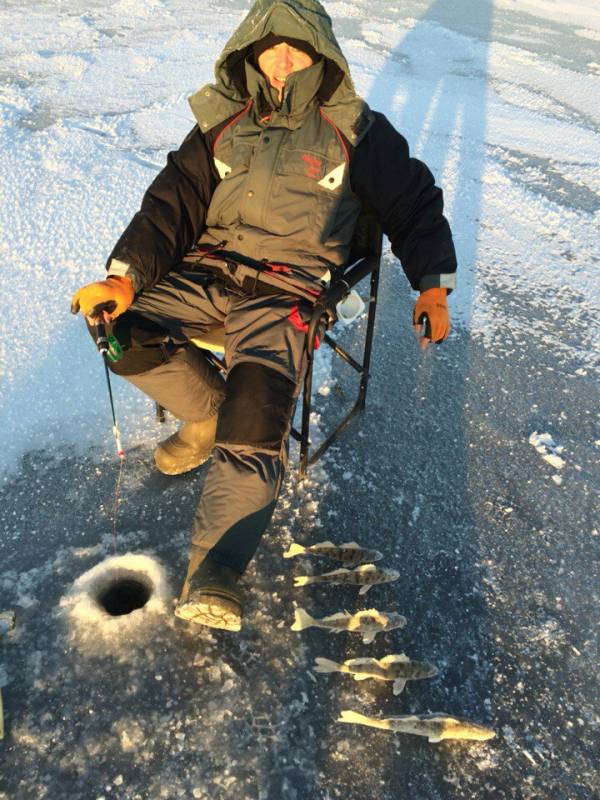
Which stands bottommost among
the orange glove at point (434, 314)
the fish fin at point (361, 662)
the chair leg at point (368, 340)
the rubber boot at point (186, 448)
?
the fish fin at point (361, 662)

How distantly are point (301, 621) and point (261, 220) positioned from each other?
1.62 m

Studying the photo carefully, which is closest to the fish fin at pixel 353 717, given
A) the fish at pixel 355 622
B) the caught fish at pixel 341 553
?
the fish at pixel 355 622

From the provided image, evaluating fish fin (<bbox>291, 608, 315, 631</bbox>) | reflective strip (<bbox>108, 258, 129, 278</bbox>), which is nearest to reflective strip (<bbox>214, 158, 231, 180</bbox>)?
reflective strip (<bbox>108, 258, 129, 278</bbox>)

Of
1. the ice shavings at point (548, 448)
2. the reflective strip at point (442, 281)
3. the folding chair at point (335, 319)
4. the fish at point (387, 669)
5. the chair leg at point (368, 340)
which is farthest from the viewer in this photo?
the ice shavings at point (548, 448)

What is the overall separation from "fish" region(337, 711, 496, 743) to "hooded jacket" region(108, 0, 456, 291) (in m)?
1.61

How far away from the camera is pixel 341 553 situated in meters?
2.29

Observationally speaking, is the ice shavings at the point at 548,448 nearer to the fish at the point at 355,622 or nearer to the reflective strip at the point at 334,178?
the fish at the point at 355,622

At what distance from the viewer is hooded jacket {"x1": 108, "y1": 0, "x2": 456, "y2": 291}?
7.80ft

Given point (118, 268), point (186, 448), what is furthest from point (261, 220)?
point (186, 448)

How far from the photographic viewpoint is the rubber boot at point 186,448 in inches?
101

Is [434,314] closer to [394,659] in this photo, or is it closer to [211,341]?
[211,341]

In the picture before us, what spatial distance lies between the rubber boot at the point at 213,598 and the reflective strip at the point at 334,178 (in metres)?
1.57

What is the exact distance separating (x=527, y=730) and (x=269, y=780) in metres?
0.87

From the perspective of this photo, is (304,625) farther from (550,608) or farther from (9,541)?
(9,541)
